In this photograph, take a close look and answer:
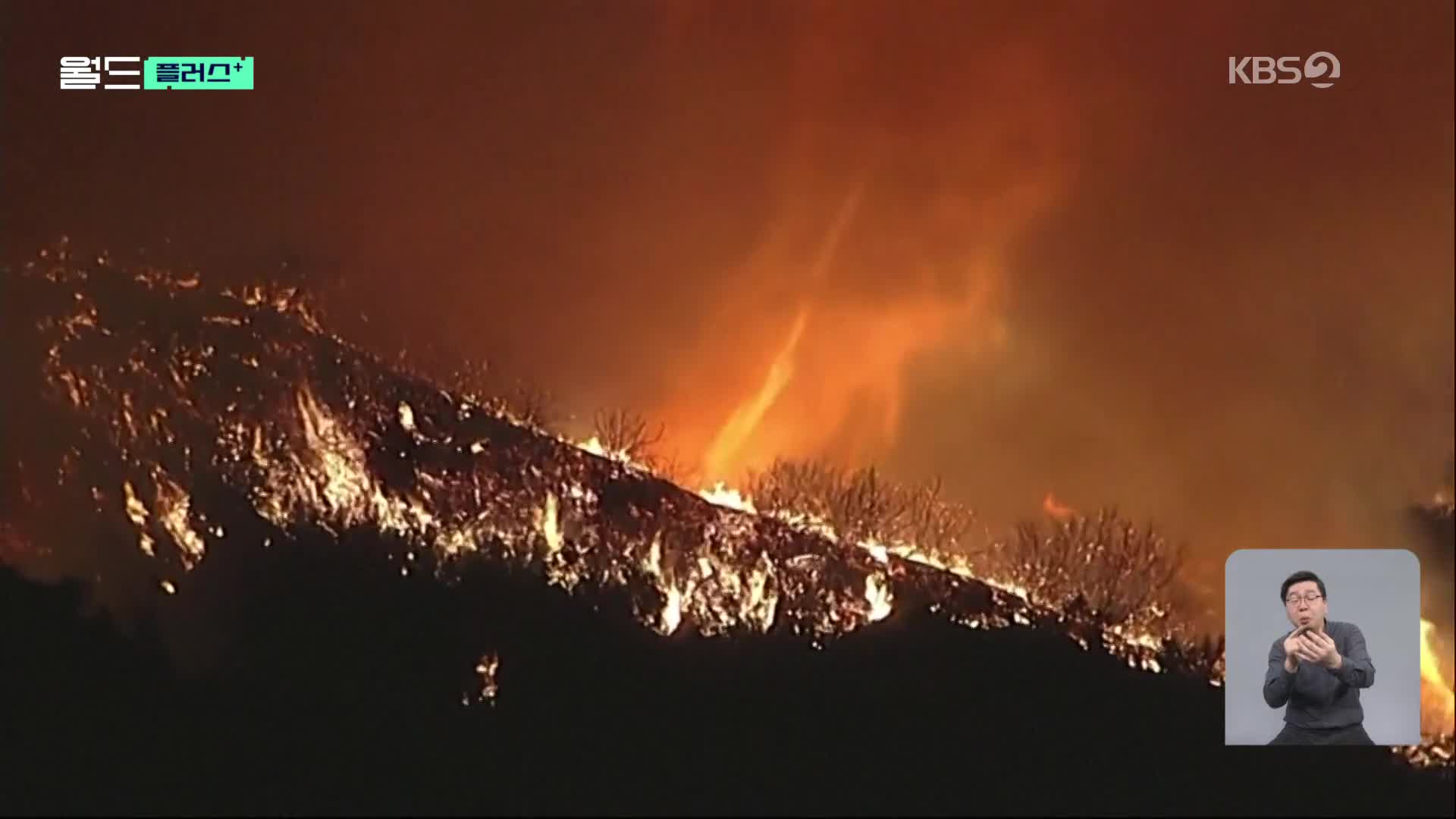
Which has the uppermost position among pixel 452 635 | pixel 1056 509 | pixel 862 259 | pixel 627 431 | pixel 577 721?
pixel 862 259

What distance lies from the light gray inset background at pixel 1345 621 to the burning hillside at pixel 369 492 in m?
0.09

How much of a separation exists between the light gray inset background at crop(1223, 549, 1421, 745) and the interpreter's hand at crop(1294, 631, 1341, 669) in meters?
0.03

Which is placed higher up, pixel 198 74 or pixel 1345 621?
pixel 198 74

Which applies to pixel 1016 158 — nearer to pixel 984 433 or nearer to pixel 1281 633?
pixel 984 433

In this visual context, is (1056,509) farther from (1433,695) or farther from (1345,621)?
(1433,695)

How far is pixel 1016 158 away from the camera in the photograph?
1.83 metres

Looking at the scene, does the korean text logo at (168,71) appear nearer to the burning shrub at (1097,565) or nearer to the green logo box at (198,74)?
the green logo box at (198,74)

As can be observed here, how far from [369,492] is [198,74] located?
72cm

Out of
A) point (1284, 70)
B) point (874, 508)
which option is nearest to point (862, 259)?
point (874, 508)

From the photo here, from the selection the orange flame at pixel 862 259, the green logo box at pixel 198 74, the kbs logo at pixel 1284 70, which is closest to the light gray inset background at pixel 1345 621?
the orange flame at pixel 862 259

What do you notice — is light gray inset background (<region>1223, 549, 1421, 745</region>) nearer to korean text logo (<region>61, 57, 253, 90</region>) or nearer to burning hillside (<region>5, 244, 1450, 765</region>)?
burning hillside (<region>5, 244, 1450, 765</region>)

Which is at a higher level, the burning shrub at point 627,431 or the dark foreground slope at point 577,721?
the burning shrub at point 627,431

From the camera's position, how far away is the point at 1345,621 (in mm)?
1763

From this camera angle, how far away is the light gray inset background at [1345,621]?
1767 millimetres
